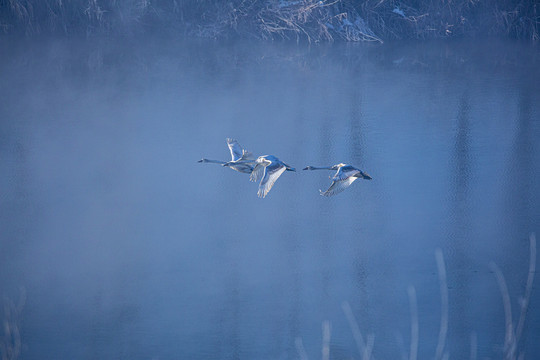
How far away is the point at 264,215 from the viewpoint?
414cm

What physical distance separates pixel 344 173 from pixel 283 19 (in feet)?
17.8

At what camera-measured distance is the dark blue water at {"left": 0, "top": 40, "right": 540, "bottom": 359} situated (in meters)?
3.11

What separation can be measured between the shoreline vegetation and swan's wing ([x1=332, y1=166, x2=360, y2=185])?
5173 millimetres

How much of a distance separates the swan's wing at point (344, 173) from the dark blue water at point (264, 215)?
0.61 meters

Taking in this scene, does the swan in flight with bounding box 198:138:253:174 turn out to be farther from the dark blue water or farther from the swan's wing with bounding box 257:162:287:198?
the dark blue water

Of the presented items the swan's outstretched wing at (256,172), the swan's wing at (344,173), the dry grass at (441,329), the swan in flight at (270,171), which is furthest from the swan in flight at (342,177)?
the dry grass at (441,329)

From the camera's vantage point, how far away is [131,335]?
3.04 m

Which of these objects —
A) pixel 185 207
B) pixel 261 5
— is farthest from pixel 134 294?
pixel 261 5

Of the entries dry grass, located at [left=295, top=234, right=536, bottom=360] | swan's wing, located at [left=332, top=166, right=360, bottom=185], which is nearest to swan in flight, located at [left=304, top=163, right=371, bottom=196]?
swan's wing, located at [left=332, top=166, right=360, bottom=185]

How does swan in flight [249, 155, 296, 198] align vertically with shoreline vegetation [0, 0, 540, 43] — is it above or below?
above

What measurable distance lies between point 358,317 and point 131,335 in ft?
3.10

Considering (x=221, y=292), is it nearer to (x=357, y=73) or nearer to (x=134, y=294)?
(x=134, y=294)

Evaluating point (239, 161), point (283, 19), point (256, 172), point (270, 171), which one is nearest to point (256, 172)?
point (256, 172)

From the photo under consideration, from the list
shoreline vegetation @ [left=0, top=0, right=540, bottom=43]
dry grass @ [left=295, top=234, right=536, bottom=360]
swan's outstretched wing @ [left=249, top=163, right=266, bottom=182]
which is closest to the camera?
dry grass @ [left=295, top=234, right=536, bottom=360]
